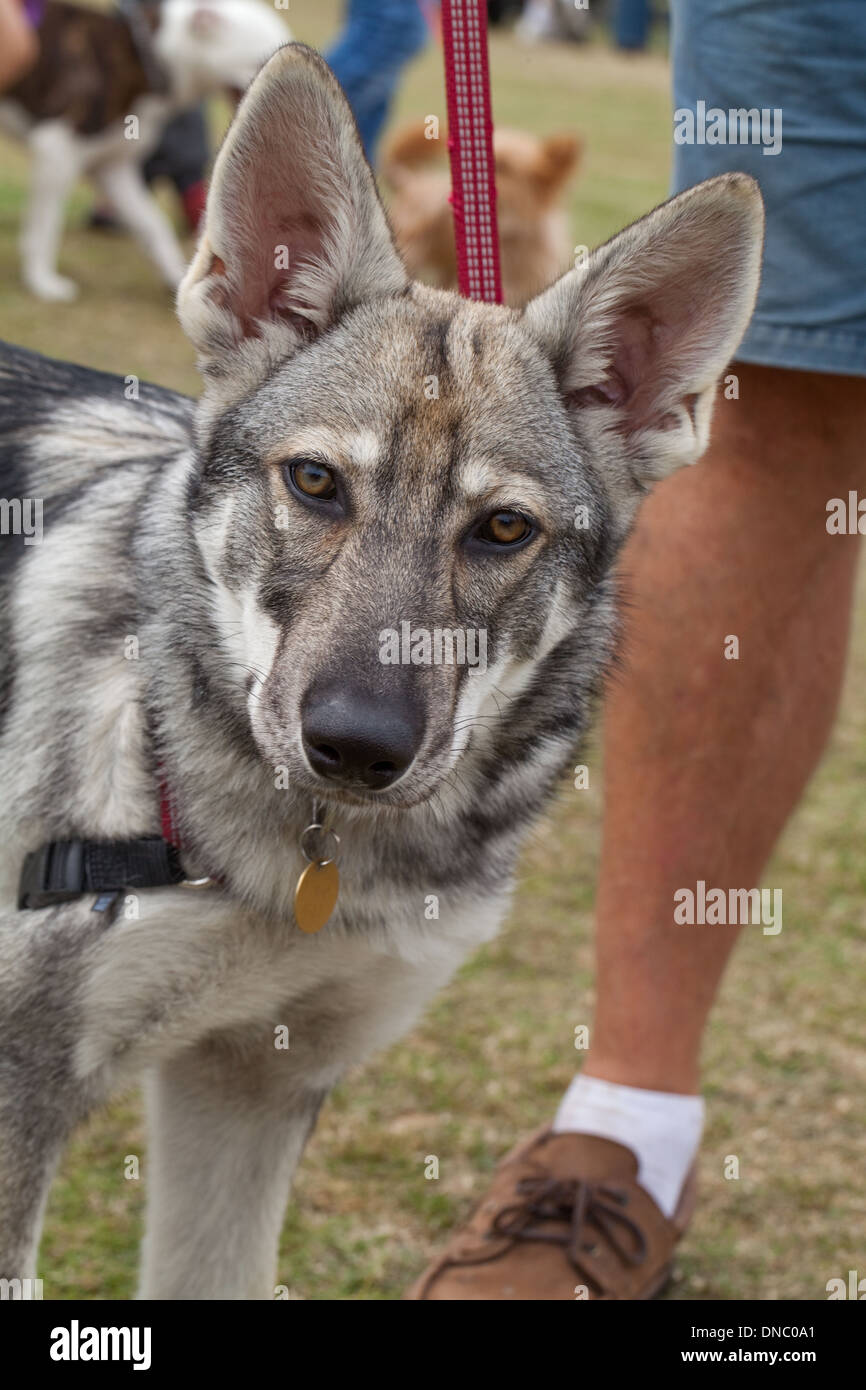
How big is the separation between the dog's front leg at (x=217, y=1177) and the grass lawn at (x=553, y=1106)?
0.54ft

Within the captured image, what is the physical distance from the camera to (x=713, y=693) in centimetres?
Answer: 273

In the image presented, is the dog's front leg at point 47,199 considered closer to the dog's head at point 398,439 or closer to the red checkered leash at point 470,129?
the red checkered leash at point 470,129

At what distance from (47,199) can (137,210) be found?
0.57 m

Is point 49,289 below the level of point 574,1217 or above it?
above

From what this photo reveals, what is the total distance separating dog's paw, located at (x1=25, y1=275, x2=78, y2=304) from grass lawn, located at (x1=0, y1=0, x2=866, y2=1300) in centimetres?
501

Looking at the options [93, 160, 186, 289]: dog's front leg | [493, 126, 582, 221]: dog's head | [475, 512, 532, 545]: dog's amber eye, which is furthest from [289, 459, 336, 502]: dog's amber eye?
[93, 160, 186, 289]: dog's front leg

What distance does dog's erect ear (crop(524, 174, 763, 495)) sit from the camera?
2.00 m

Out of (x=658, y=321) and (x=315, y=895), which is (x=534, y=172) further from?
(x=315, y=895)

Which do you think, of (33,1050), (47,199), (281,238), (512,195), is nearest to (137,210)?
(47,199)

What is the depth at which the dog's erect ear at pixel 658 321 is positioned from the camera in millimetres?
2002

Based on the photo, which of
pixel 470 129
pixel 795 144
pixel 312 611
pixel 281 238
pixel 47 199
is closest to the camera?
pixel 312 611

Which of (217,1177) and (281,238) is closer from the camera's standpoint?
(281,238)
